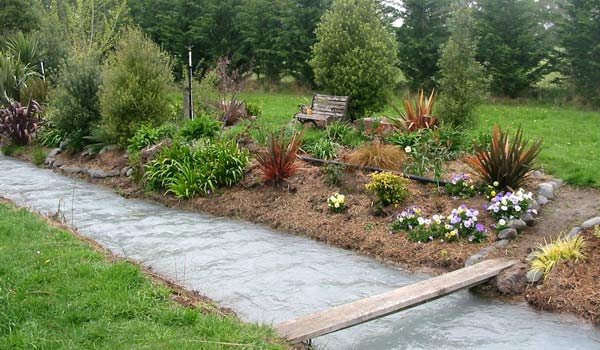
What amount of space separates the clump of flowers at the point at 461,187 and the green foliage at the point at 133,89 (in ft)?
21.1

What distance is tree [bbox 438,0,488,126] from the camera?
34.9 feet

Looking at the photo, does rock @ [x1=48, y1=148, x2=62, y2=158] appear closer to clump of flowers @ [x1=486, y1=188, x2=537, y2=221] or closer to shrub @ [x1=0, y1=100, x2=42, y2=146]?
shrub @ [x1=0, y1=100, x2=42, y2=146]

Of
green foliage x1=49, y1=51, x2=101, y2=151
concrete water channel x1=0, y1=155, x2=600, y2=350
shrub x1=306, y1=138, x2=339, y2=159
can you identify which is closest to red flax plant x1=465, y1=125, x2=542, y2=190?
concrete water channel x1=0, y1=155, x2=600, y2=350

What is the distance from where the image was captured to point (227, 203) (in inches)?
367

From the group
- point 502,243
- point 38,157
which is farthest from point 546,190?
point 38,157

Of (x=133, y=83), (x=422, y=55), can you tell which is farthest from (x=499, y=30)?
(x=133, y=83)

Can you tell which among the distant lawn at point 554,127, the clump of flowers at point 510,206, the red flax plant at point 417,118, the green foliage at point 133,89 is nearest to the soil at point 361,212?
the clump of flowers at point 510,206

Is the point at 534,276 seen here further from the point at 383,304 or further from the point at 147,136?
the point at 147,136

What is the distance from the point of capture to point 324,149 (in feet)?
32.9

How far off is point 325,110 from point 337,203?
14.1ft

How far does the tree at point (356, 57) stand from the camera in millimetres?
12062

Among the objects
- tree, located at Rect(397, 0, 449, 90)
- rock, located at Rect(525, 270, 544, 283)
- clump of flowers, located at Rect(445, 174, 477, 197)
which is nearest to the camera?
rock, located at Rect(525, 270, 544, 283)

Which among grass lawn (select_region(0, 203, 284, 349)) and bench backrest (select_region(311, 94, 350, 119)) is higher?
bench backrest (select_region(311, 94, 350, 119))

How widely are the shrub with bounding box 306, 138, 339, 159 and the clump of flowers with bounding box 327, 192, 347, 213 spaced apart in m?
1.61
